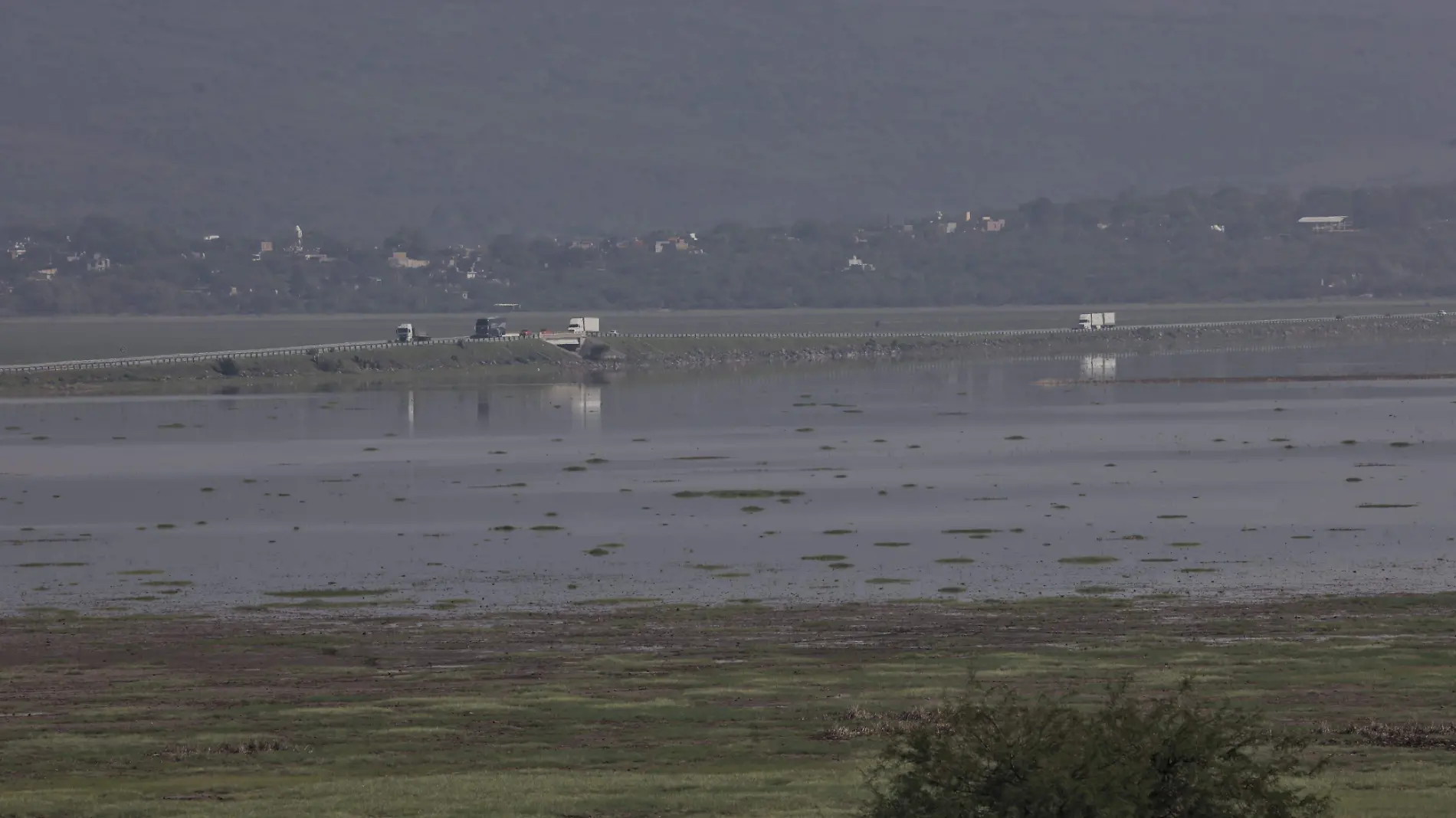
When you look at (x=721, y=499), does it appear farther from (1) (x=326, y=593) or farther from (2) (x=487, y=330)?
(2) (x=487, y=330)

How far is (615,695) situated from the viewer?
26812 mm

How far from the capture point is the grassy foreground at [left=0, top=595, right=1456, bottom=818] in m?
20.5

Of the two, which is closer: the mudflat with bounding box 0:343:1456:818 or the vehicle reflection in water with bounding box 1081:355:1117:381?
the mudflat with bounding box 0:343:1456:818

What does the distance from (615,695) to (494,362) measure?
440 ft

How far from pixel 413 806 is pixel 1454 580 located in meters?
26.3

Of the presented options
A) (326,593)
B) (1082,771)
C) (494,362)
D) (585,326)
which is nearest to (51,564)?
(326,593)

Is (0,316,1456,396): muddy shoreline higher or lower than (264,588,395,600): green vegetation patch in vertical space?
higher

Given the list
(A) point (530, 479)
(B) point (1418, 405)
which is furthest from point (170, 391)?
(B) point (1418, 405)

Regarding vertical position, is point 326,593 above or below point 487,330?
below

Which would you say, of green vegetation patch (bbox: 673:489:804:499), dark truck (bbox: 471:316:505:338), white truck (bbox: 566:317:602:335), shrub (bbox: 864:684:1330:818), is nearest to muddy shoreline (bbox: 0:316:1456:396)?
white truck (bbox: 566:317:602:335)

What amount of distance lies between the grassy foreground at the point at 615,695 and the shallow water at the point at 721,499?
443 cm

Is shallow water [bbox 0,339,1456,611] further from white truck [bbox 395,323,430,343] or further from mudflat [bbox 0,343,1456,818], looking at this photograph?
white truck [bbox 395,323,430,343]

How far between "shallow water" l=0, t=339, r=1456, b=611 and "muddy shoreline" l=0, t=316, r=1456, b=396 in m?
16.7

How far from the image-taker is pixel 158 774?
21859mm
